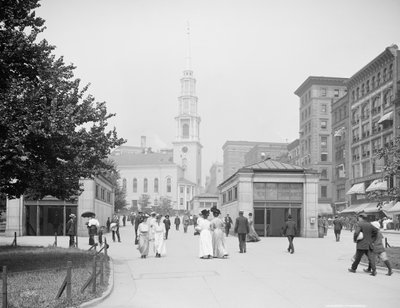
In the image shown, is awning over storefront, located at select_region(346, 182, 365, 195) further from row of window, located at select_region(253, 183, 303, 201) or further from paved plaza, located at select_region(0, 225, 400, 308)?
paved plaza, located at select_region(0, 225, 400, 308)

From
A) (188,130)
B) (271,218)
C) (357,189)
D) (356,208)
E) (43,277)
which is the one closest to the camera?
(43,277)

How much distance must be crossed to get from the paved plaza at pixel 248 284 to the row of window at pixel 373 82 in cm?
4672

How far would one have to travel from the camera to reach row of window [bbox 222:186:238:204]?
39072mm

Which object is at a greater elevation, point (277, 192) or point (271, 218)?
point (277, 192)

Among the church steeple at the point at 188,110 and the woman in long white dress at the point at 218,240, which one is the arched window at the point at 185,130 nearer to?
the church steeple at the point at 188,110

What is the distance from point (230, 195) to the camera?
42.4 metres

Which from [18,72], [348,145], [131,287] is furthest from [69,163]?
[348,145]

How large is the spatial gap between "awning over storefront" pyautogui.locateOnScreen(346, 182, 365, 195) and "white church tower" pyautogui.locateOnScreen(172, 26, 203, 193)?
7561 centimetres

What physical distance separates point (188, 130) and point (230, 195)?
99.5m

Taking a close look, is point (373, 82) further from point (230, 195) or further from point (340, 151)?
point (230, 195)

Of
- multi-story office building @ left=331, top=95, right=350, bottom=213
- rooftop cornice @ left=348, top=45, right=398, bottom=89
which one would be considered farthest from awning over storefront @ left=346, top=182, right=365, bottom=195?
rooftop cornice @ left=348, top=45, right=398, bottom=89

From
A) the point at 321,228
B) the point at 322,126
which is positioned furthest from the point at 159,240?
the point at 322,126

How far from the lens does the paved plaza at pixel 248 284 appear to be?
10420 millimetres

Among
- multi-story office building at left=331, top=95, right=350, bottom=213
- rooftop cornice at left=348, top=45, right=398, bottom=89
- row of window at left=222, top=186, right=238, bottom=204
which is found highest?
rooftop cornice at left=348, top=45, right=398, bottom=89
